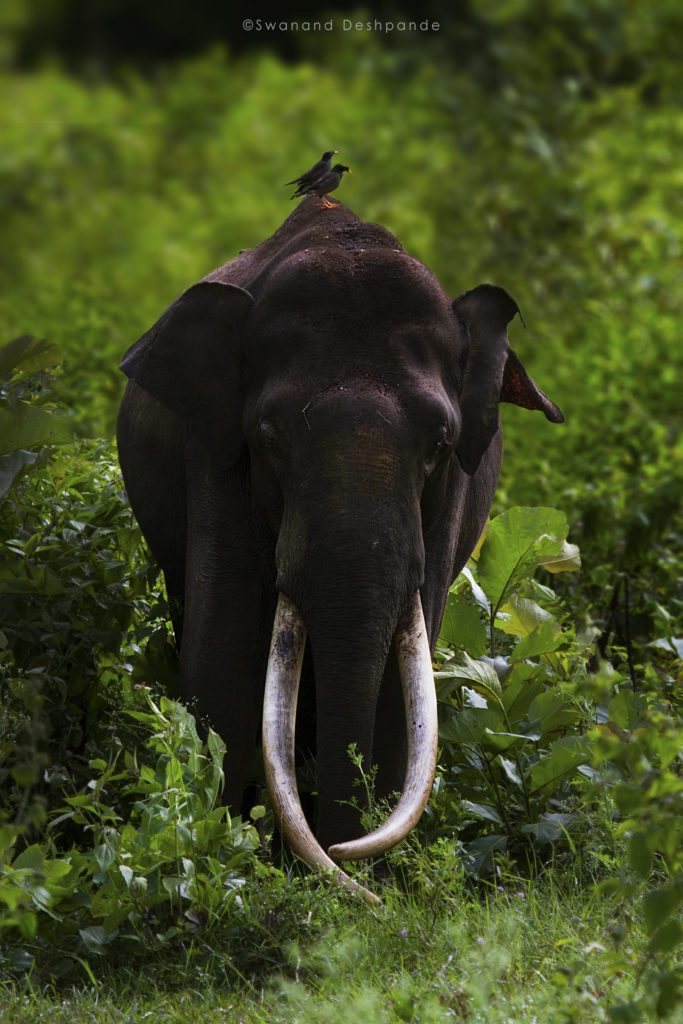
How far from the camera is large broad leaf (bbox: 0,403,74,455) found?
5.47 meters

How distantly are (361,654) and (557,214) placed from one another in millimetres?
9500

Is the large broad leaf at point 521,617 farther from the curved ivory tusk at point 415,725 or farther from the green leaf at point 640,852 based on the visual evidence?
the green leaf at point 640,852

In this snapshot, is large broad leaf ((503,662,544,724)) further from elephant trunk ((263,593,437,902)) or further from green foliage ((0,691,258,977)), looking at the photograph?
green foliage ((0,691,258,977))

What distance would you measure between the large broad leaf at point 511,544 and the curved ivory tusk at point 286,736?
3.74 feet

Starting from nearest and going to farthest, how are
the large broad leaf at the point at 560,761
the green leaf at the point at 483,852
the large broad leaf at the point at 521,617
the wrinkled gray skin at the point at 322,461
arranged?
the wrinkled gray skin at the point at 322,461 < the green leaf at the point at 483,852 < the large broad leaf at the point at 560,761 < the large broad leaf at the point at 521,617

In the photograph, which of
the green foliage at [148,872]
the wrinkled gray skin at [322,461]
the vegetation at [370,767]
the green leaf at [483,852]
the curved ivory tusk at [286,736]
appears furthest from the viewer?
the green leaf at [483,852]

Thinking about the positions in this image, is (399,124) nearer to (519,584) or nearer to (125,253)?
(125,253)

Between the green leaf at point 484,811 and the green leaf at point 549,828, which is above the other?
the green leaf at point 549,828

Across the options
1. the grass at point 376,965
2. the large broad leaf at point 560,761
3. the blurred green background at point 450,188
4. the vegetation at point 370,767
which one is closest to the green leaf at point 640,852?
the vegetation at point 370,767

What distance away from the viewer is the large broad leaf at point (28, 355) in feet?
19.0

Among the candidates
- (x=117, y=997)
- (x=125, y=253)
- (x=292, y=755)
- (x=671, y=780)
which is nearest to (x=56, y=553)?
(x=292, y=755)

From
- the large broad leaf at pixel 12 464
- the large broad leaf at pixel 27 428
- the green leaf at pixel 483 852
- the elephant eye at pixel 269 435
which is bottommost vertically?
the green leaf at pixel 483 852

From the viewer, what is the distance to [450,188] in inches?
560

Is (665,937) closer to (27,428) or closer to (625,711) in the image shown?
(625,711)
